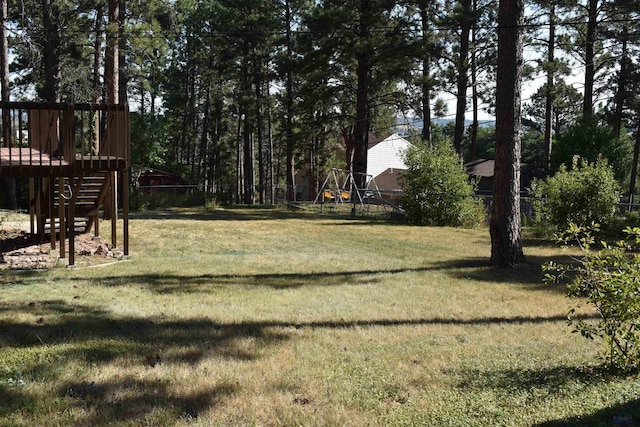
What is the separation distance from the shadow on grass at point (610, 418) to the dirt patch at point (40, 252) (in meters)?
8.38

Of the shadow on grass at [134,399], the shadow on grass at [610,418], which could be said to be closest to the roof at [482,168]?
the shadow on grass at [610,418]

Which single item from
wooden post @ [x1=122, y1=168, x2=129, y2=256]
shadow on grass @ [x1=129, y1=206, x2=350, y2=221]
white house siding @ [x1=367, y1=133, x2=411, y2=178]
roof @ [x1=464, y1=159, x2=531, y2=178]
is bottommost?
shadow on grass @ [x1=129, y1=206, x2=350, y2=221]

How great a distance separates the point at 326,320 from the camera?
239 inches

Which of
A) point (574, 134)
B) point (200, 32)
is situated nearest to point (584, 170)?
point (574, 134)

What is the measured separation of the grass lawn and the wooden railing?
1657 millimetres

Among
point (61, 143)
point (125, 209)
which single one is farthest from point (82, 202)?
point (61, 143)

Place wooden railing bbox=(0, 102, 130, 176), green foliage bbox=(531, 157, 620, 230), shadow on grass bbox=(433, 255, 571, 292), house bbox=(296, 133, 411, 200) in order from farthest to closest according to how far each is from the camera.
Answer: house bbox=(296, 133, 411, 200) < green foliage bbox=(531, 157, 620, 230) < shadow on grass bbox=(433, 255, 571, 292) < wooden railing bbox=(0, 102, 130, 176)

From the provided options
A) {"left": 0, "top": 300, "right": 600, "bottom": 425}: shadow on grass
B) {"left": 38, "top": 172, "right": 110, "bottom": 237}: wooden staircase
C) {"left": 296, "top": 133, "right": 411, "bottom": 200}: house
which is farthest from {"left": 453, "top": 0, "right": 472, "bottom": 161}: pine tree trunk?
{"left": 296, "top": 133, "right": 411, "bottom": 200}: house

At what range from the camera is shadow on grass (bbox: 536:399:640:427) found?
3096mm

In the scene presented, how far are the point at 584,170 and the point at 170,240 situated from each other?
1040cm

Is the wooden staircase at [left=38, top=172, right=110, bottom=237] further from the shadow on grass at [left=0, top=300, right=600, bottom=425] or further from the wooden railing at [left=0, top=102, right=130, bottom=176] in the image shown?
the shadow on grass at [left=0, top=300, right=600, bottom=425]

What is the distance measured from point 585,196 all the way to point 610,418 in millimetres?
11934

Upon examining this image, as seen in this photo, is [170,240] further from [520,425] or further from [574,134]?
[574,134]

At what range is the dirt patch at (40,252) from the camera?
9.46 metres
